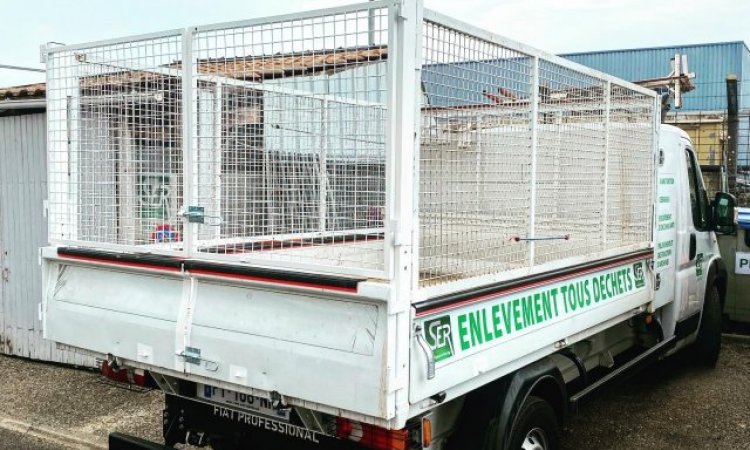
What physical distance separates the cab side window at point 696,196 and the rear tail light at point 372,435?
171 inches

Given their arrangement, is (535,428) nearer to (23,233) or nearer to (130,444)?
(130,444)

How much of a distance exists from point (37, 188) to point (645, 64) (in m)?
26.7

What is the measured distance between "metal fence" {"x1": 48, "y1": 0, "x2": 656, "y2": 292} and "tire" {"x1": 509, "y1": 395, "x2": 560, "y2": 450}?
27.0 inches

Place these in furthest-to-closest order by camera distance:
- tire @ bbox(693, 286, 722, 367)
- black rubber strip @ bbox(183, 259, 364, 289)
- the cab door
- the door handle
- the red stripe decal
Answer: tire @ bbox(693, 286, 722, 367)
the door handle
the cab door
the red stripe decal
black rubber strip @ bbox(183, 259, 364, 289)

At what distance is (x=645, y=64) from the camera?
28.3 m

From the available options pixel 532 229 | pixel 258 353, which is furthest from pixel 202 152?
pixel 532 229

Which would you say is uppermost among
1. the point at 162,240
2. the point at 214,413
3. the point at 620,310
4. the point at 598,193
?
the point at 598,193

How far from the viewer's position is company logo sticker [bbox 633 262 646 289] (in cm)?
486

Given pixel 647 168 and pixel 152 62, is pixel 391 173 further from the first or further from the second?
pixel 647 168

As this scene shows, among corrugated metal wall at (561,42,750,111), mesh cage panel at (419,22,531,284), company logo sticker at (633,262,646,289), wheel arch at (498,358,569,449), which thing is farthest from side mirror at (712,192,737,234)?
corrugated metal wall at (561,42,750,111)

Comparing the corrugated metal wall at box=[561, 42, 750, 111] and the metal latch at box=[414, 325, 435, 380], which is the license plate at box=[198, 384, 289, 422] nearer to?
the metal latch at box=[414, 325, 435, 380]

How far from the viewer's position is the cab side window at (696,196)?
6047 mm

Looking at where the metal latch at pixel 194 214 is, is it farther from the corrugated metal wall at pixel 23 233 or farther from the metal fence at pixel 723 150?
the metal fence at pixel 723 150

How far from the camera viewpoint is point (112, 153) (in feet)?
12.5
